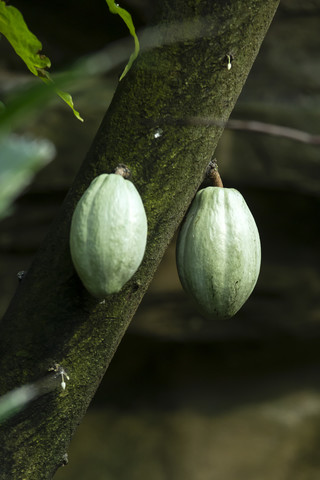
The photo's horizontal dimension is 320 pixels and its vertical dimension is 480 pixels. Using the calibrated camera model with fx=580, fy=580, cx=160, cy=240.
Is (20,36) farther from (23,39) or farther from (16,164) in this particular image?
(16,164)

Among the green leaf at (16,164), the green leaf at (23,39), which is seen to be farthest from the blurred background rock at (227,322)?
the green leaf at (16,164)

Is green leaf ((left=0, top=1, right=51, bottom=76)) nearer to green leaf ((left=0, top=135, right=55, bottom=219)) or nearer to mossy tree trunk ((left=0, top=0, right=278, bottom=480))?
mossy tree trunk ((left=0, top=0, right=278, bottom=480))

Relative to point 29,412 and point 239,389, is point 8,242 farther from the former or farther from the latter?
point 29,412

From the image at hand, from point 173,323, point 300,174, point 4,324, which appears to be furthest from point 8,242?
point 4,324

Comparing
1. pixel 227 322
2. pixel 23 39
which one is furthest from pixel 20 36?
pixel 227 322

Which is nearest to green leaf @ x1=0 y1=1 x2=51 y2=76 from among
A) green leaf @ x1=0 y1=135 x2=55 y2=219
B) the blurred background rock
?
green leaf @ x1=0 y1=135 x2=55 y2=219

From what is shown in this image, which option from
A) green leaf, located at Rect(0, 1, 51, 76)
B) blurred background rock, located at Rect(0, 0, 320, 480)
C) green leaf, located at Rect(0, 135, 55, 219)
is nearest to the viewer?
green leaf, located at Rect(0, 135, 55, 219)

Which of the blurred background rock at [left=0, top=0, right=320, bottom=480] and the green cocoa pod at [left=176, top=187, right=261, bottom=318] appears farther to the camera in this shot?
the blurred background rock at [left=0, top=0, right=320, bottom=480]
